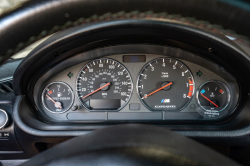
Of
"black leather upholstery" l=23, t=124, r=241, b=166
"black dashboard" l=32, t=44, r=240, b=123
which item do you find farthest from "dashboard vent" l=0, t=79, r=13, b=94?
"black leather upholstery" l=23, t=124, r=241, b=166

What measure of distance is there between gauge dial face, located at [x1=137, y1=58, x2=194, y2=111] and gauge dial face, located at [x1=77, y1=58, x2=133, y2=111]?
0.17 meters

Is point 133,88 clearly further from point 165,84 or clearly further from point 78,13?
point 78,13

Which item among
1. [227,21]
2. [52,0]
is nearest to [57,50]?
[52,0]

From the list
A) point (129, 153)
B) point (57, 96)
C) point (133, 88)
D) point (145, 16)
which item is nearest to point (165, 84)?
point (133, 88)

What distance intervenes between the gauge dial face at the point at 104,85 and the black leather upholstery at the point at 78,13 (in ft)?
6.89

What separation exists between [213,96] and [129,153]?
6.31ft

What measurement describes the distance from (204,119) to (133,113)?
2.37 ft

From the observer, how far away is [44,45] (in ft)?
7.30

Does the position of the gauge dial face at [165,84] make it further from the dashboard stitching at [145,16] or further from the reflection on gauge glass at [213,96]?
the dashboard stitching at [145,16]

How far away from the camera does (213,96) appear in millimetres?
2768

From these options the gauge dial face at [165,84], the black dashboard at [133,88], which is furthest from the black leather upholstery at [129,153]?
the gauge dial face at [165,84]

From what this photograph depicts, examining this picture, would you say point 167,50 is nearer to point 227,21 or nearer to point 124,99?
point 124,99

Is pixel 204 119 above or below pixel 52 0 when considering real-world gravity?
below

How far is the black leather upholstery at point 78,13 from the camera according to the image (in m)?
0.62
